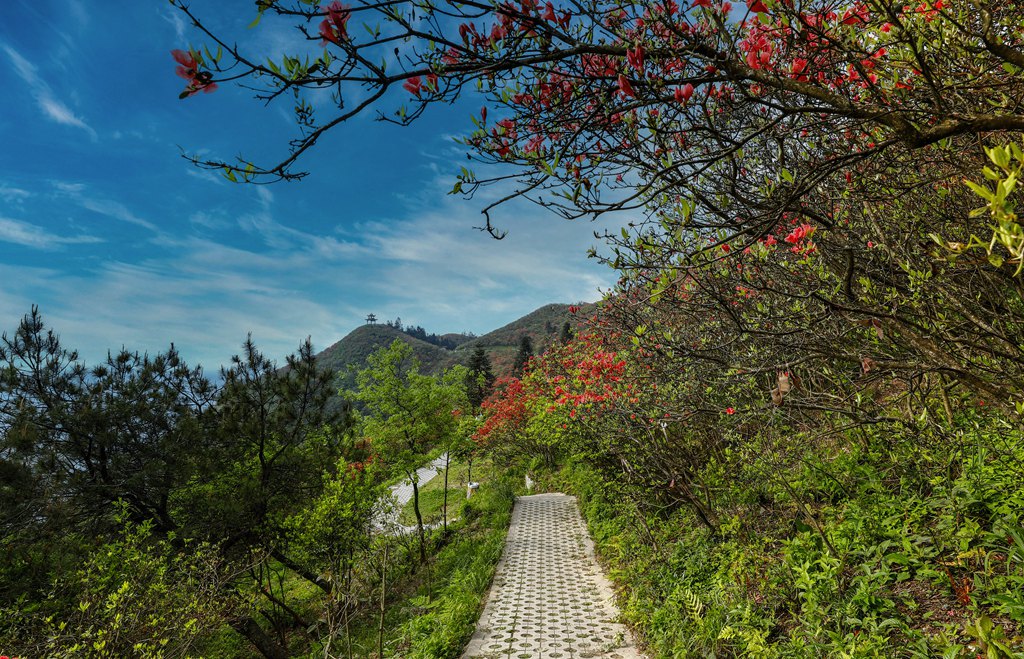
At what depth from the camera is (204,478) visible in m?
8.80

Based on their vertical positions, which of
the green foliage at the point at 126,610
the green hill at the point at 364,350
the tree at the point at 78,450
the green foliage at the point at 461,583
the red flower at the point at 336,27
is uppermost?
the green hill at the point at 364,350

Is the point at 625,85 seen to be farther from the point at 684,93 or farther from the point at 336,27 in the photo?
the point at 336,27

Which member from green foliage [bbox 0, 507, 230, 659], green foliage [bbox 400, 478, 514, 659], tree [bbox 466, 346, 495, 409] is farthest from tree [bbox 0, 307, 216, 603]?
tree [bbox 466, 346, 495, 409]

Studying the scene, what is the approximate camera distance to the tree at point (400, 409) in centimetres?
1196

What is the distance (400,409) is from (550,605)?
21.6 ft

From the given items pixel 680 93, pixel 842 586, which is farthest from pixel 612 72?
pixel 842 586

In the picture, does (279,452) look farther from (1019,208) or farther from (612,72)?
(1019,208)

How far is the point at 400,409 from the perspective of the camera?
1202 centimetres

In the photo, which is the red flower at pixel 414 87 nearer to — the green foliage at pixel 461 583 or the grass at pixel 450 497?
the green foliage at pixel 461 583

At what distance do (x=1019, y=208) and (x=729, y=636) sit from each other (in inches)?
160

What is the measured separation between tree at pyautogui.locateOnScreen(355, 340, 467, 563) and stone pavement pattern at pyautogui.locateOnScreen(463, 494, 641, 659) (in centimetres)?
348

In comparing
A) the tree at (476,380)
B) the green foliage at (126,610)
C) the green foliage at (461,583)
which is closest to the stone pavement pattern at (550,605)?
the green foliage at (461,583)

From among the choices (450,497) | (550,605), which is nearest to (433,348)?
(450,497)

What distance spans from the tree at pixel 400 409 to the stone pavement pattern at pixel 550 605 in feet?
11.4
